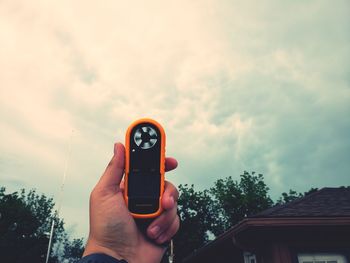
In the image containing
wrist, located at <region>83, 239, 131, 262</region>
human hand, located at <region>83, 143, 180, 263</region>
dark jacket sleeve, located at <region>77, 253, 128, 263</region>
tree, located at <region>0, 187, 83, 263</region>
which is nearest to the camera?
dark jacket sleeve, located at <region>77, 253, 128, 263</region>

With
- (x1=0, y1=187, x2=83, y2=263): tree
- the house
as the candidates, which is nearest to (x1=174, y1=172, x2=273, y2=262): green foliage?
(x1=0, y1=187, x2=83, y2=263): tree

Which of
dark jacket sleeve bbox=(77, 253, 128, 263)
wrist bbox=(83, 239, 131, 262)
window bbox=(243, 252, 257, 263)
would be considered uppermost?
window bbox=(243, 252, 257, 263)

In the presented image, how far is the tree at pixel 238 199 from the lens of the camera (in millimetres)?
43812

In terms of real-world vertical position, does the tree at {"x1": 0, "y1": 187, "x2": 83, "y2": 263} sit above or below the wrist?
above

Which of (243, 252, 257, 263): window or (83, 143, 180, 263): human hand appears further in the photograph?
(243, 252, 257, 263): window

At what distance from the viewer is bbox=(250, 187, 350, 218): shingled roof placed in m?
8.87

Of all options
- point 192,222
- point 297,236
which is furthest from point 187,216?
point 297,236

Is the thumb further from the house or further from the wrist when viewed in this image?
the house

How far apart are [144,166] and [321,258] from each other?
834cm

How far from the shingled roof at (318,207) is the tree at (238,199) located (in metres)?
31.4

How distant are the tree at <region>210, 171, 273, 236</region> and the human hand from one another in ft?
143

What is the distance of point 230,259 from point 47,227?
156 ft

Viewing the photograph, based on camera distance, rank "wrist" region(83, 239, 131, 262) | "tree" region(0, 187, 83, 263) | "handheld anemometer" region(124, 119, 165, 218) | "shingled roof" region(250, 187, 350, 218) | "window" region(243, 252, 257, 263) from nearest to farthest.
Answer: "wrist" region(83, 239, 131, 262) < "handheld anemometer" region(124, 119, 165, 218) < "shingled roof" region(250, 187, 350, 218) < "window" region(243, 252, 257, 263) < "tree" region(0, 187, 83, 263)

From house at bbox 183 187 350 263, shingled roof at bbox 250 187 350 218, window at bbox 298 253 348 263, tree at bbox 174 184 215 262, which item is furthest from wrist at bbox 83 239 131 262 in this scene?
tree at bbox 174 184 215 262
